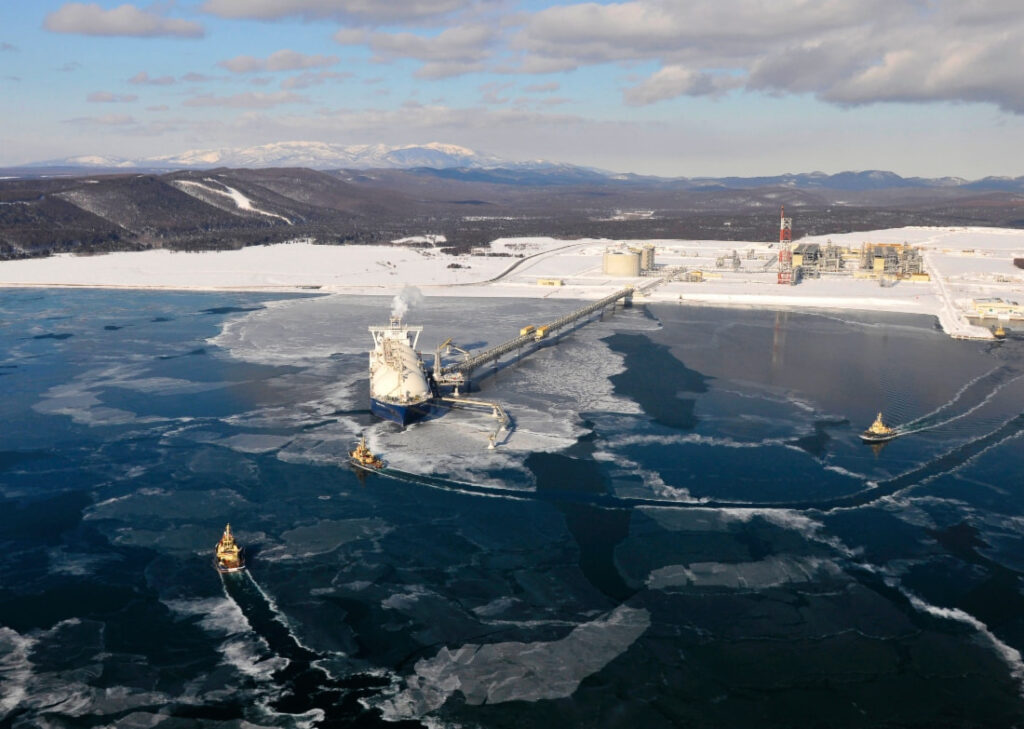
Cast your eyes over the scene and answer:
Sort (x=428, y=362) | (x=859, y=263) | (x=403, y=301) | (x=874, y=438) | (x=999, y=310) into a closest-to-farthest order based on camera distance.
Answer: (x=874, y=438)
(x=428, y=362)
(x=403, y=301)
(x=999, y=310)
(x=859, y=263)

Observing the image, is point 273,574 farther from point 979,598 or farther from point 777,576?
point 979,598

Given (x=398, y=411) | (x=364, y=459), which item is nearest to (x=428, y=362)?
(x=398, y=411)

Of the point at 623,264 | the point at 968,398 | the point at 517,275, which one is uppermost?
the point at 623,264

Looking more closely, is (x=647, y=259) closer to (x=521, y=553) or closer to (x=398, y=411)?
(x=398, y=411)

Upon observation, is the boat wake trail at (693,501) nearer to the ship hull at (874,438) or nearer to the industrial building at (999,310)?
the ship hull at (874,438)

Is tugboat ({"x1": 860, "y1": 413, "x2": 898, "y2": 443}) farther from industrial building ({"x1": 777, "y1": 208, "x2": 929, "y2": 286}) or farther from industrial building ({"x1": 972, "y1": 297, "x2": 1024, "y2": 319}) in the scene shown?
industrial building ({"x1": 777, "y1": 208, "x2": 929, "y2": 286})

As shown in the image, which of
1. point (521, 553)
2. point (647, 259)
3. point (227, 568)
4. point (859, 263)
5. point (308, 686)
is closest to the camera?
point (308, 686)
